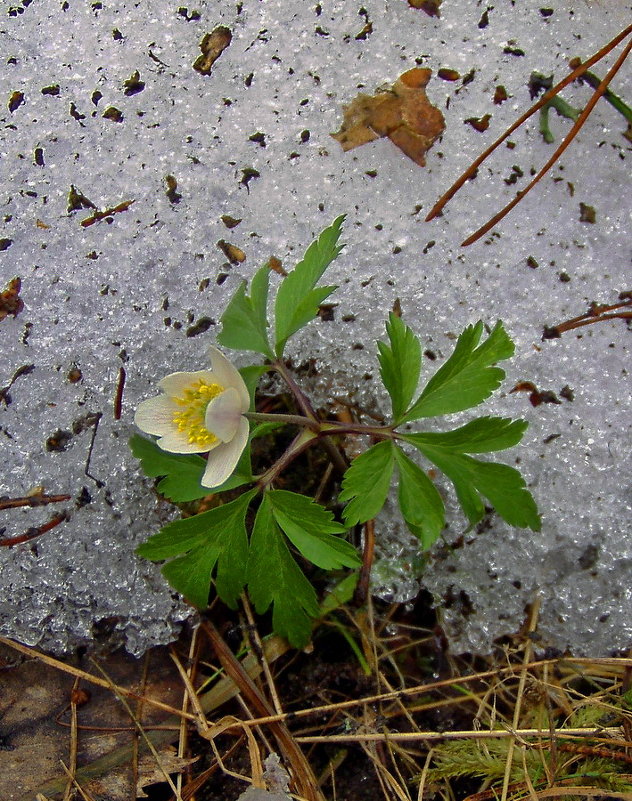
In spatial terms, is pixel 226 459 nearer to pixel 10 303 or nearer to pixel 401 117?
pixel 10 303

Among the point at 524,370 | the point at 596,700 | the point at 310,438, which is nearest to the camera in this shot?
the point at 310,438

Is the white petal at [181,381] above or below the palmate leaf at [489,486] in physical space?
above

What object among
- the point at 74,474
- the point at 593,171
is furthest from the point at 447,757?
the point at 593,171

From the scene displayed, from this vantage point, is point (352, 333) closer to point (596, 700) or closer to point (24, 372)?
point (24, 372)

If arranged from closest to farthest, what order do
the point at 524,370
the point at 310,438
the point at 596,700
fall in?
the point at 310,438 → the point at 596,700 → the point at 524,370

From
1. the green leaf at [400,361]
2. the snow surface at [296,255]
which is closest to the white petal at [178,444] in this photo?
the snow surface at [296,255]

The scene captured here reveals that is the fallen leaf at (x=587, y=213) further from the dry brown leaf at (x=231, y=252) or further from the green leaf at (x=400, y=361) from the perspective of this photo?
the dry brown leaf at (x=231, y=252)
